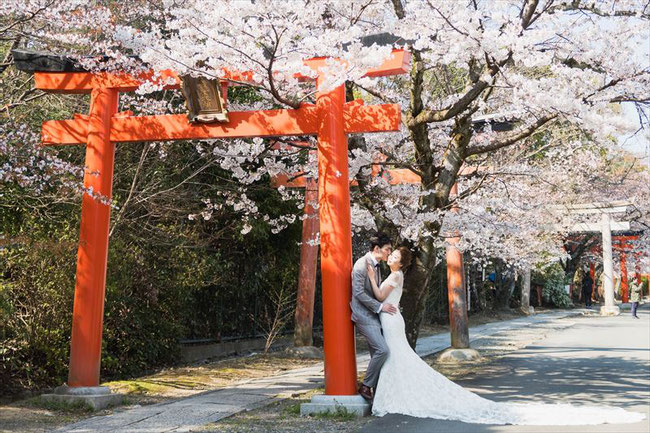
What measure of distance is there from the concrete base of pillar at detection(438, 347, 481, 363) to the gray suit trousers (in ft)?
19.0

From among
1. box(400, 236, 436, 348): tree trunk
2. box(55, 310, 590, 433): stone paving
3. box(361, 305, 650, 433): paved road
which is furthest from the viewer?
box(400, 236, 436, 348): tree trunk

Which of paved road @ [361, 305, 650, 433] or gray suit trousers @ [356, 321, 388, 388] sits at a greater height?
gray suit trousers @ [356, 321, 388, 388]

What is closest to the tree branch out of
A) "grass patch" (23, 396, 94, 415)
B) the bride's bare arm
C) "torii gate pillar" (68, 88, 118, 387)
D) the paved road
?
the bride's bare arm

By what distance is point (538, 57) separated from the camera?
6.74 meters

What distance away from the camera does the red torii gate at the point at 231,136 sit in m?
7.05

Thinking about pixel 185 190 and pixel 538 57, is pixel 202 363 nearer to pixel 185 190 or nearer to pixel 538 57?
pixel 185 190

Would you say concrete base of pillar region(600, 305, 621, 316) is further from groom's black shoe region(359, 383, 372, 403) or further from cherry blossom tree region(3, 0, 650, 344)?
groom's black shoe region(359, 383, 372, 403)

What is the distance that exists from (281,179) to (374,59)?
18.9ft

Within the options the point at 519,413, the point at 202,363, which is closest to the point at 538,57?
the point at 519,413

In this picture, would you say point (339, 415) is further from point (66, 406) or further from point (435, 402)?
point (66, 406)

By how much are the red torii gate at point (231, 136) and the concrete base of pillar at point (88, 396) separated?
133 millimetres

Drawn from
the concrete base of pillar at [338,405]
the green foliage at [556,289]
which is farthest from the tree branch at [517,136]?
the green foliage at [556,289]

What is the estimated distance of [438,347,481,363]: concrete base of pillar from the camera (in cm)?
1251

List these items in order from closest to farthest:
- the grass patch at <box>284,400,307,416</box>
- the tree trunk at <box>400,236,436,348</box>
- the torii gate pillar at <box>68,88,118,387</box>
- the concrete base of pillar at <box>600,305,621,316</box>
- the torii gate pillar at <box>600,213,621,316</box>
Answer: the grass patch at <box>284,400,307,416</box> < the torii gate pillar at <box>68,88,118,387</box> < the tree trunk at <box>400,236,436,348</box> < the torii gate pillar at <box>600,213,621,316</box> < the concrete base of pillar at <box>600,305,621,316</box>
